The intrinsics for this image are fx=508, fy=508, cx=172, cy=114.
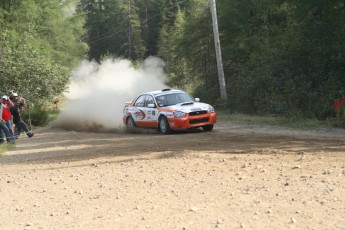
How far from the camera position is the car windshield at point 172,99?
19.2 metres

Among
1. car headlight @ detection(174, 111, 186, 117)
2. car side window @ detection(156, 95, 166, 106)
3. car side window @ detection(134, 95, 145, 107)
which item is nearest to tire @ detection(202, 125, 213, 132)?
car headlight @ detection(174, 111, 186, 117)

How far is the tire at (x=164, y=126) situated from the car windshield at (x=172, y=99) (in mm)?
739

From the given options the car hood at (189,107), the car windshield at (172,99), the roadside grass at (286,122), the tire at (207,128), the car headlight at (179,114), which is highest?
the car windshield at (172,99)

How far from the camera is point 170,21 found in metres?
88.4

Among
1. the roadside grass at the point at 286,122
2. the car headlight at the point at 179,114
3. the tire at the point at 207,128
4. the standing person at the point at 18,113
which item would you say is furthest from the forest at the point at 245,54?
Answer: the standing person at the point at 18,113

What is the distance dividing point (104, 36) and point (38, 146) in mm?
72342

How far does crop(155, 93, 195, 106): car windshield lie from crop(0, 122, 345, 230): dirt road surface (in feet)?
12.3

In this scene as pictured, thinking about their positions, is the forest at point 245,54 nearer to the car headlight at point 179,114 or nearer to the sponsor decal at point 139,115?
the car headlight at point 179,114

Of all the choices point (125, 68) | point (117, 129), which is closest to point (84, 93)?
point (125, 68)

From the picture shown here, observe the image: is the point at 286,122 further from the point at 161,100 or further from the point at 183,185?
the point at 183,185

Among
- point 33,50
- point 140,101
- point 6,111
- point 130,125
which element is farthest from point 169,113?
point 33,50

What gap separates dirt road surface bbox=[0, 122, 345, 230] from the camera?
6844 mm

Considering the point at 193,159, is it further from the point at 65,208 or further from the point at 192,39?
the point at 192,39

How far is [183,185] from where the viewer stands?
8984mm
